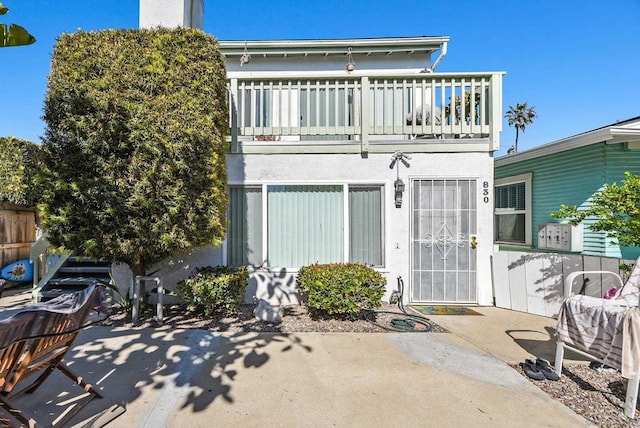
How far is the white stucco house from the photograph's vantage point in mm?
5699

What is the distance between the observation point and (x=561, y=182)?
248 inches

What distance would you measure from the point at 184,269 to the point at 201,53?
11.7ft

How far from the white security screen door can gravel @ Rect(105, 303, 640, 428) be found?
0.85m

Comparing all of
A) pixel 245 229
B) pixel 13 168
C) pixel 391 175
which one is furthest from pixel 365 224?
pixel 13 168

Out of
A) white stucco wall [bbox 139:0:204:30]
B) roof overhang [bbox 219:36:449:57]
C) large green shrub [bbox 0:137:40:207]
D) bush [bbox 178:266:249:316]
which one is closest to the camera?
bush [bbox 178:266:249:316]

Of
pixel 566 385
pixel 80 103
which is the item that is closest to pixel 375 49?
pixel 80 103

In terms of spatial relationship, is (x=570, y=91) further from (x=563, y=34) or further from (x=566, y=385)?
(x=566, y=385)

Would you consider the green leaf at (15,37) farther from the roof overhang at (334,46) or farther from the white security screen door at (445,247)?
the roof overhang at (334,46)

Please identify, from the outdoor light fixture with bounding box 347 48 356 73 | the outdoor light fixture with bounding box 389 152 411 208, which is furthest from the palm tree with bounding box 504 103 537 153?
the outdoor light fixture with bounding box 389 152 411 208

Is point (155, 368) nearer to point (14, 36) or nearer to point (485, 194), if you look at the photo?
point (14, 36)

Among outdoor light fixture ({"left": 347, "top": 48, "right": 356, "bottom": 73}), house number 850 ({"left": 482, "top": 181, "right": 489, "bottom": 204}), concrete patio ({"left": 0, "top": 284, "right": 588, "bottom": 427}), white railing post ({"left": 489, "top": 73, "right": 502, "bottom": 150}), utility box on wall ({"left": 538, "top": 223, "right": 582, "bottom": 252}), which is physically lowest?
concrete patio ({"left": 0, "top": 284, "right": 588, "bottom": 427})

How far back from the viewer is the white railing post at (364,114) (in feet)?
18.8

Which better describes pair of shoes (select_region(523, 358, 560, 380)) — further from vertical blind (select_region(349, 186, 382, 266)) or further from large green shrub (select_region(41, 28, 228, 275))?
large green shrub (select_region(41, 28, 228, 275))

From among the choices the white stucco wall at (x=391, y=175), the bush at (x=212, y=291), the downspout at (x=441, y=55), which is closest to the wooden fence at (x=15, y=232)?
the bush at (x=212, y=291)
